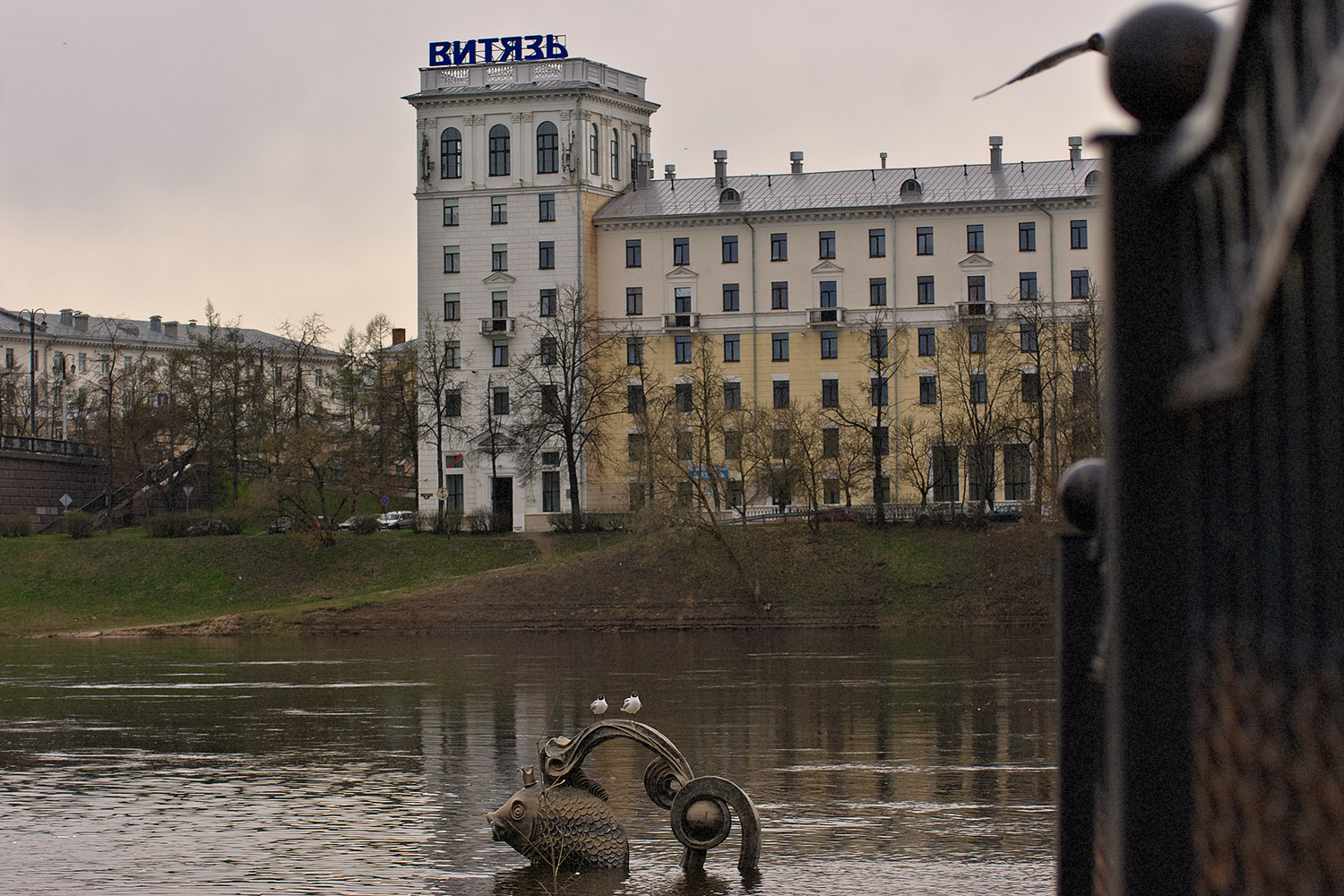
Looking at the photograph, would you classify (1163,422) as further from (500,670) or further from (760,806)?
(500,670)

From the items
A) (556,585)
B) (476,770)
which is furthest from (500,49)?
(476,770)

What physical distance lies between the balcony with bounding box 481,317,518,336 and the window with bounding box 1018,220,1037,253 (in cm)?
2872

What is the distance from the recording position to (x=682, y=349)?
89188 millimetres

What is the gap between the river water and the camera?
14.6m

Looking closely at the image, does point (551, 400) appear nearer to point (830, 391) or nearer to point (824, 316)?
point (830, 391)

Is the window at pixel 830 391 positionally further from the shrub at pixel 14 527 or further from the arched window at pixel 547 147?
the shrub at pixel 14 527

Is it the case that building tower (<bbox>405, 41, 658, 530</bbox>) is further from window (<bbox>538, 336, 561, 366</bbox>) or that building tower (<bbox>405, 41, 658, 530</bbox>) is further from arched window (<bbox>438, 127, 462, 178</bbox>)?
window (<bbox>538, 336, 561, 366</bbox>)

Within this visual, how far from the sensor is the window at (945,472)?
76.5 meters

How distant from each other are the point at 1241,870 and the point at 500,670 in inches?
1552

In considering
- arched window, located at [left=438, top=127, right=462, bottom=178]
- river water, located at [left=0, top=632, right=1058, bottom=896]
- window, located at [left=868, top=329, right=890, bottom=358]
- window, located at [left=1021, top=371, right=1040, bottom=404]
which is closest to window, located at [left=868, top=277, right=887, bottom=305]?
window, located at [left=868, top=329, right=890, bottom=358]

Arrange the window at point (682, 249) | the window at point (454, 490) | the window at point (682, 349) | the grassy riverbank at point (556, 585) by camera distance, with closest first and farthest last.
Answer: the grassy riverbank at point (556, 585) → the window at point (682, 349) → the window at point (682, 249) → the window at point (454, 490)

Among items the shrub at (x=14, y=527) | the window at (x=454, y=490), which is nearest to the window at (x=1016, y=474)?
the window at (x=454, y=490)

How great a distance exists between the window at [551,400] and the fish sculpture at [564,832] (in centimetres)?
6779

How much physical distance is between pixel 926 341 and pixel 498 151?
26.8 meters
